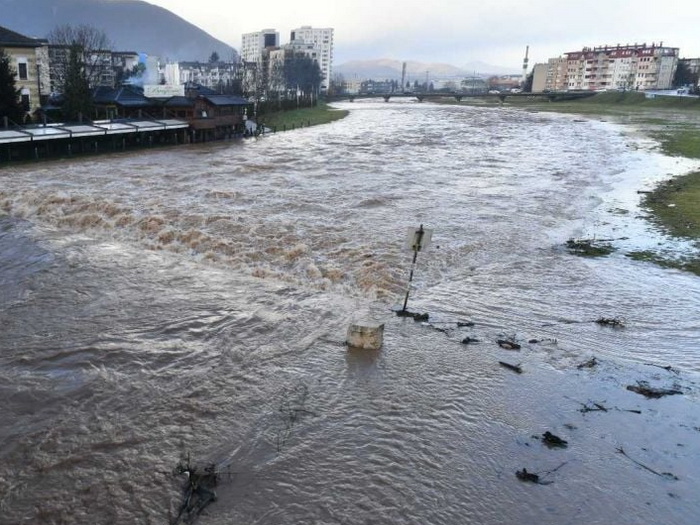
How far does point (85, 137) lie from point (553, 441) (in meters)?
39.1

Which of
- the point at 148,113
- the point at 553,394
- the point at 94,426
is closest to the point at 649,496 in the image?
the point at 553,394

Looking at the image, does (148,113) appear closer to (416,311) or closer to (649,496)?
(416,311)

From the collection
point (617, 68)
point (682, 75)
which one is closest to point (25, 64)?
point (617, 68)

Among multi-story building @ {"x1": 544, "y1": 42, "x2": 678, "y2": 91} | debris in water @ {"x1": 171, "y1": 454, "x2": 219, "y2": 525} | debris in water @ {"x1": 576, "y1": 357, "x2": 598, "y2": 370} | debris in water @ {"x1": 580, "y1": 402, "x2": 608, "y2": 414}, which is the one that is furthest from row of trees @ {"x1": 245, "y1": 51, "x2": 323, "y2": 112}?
multi-story building @ {"x1": 544, "y1": 42, "x2": 678, "y2": 91}

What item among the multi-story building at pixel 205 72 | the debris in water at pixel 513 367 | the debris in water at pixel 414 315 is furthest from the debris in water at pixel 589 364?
the multi-story building at pixel 205 72

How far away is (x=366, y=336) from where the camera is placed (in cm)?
1139

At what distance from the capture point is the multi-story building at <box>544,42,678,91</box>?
154000 mm

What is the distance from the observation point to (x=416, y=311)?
13.7 metres

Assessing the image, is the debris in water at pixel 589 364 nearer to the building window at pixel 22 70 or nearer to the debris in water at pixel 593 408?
the debris in water at pixel 593 408

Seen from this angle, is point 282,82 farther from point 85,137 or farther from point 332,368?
point 332,368

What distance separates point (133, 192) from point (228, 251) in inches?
437

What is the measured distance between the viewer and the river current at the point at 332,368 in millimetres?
7484

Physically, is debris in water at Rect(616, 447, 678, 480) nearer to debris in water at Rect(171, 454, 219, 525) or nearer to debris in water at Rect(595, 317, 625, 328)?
debris in water at Rect(595, 317, 625, 328)

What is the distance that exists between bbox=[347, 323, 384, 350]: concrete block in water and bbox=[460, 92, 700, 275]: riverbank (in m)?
11.2
